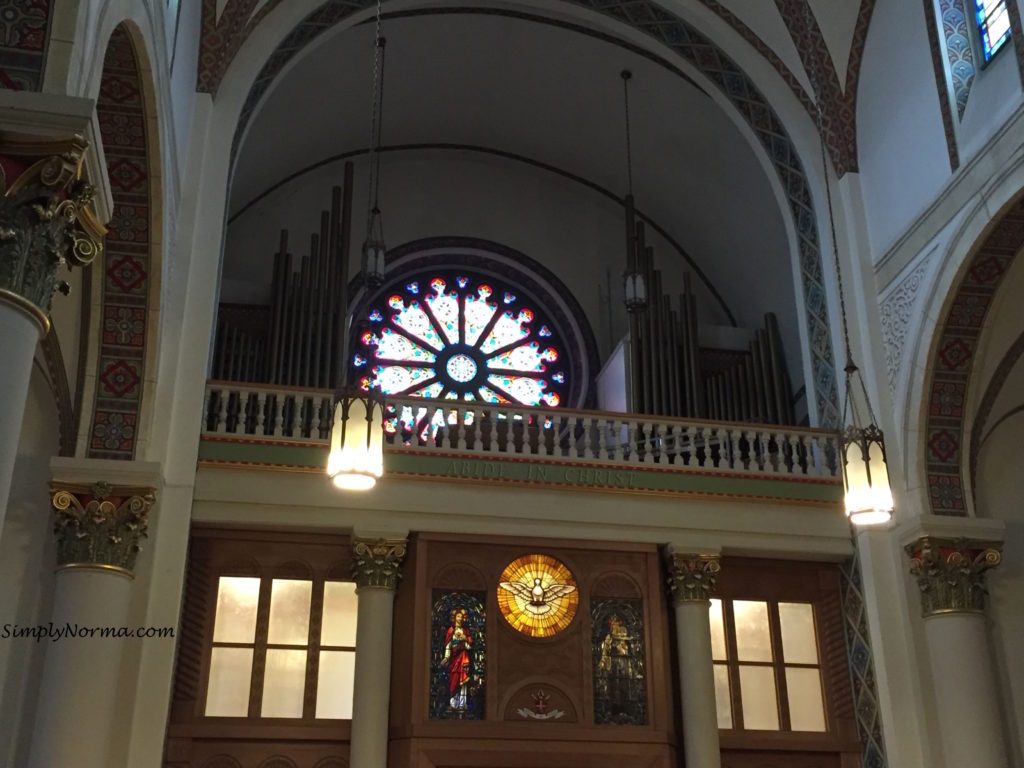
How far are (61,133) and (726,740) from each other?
7.40 meters

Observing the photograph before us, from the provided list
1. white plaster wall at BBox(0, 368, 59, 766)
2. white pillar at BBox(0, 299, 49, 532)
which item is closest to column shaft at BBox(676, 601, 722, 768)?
white plaster wall at BBox(0, 368, 59, 766)

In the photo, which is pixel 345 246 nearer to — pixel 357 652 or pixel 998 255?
pixel 357 652

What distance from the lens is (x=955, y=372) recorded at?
10.3 meters

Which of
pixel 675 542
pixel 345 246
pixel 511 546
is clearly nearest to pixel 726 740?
pixel 675 542

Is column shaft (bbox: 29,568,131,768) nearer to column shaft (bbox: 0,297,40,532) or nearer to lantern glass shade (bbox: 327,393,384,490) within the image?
lantern glass shade (bbox: 327,393,384,490)

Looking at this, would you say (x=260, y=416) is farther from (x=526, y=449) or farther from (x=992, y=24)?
(x=992, y=24)

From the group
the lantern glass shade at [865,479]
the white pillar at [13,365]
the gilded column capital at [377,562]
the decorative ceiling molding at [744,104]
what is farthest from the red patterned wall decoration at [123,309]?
the lantern glass shade at [865,479]

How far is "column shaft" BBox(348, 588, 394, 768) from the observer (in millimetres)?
9141

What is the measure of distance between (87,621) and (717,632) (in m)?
5.25

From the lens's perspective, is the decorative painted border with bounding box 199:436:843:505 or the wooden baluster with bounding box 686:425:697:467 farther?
the wooden baluster with bounding box 686:425:697:467

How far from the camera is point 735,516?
10.6 m

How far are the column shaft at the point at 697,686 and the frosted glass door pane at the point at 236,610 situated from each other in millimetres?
3565

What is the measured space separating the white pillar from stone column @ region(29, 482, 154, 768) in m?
3.61

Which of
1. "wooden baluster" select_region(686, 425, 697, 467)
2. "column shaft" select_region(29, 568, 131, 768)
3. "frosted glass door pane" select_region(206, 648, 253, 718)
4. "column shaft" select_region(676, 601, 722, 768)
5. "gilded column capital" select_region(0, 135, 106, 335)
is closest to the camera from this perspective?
"gilded column capital" select_region(0, 135, 106, 335)
